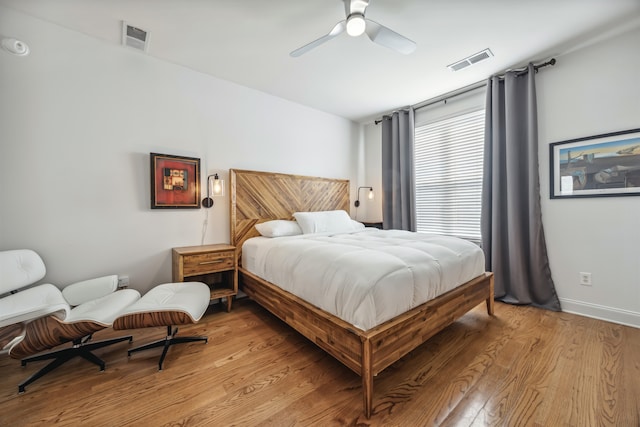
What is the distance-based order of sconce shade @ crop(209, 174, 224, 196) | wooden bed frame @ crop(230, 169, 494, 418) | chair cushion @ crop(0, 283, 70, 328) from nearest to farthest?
chair cushion @ crop(0, 283, 70, 328) → wooden bed frame @ crop(230, 169, 494, 418) → sconce shade @ crop(209, 174, 224, 196)

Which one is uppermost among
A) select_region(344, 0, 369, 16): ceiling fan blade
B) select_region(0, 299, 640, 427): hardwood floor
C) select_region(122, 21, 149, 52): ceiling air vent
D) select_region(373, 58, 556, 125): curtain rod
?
select_region(122, 21, 149, 52): ceiling air vent

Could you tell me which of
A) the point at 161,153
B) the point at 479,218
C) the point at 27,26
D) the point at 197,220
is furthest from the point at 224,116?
the point at 479,218

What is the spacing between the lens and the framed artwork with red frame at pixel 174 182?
102 inches

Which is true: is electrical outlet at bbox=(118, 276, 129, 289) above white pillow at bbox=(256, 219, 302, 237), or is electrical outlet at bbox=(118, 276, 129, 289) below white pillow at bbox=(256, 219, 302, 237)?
below

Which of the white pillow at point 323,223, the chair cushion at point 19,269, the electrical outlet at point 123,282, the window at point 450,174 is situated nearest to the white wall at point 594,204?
the window at point 450,174

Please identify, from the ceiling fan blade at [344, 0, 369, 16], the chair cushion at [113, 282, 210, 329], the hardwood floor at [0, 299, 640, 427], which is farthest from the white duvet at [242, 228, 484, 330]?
the ceiling fan blade at [344, 0, 369, 16]

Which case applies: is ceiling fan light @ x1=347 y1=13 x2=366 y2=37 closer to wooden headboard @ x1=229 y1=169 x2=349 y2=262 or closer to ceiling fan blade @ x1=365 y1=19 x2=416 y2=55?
ceiling fan blade @ x1=365 y1=19 x2=416 y2=55

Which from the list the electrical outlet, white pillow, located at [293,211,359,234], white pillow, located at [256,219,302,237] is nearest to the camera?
the electrical outlet

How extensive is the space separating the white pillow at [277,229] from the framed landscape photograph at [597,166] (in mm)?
2953

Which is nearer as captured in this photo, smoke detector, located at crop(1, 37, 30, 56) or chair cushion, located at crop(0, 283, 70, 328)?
chair cushion, located at crop(0, 283, 70, 328)

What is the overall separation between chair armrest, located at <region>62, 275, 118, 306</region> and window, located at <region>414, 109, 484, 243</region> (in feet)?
12.7

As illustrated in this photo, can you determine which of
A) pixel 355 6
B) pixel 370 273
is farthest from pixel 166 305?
pixel 355 6

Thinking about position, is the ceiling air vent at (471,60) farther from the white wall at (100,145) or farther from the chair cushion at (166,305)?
the chair cushion at (166,305)

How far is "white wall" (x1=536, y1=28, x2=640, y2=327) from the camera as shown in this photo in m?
2.29
